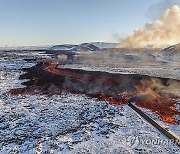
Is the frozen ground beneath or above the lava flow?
beneath

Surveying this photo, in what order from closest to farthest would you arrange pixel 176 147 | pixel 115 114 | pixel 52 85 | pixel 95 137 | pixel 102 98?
1. pixel 176 147
2. pixel 95 137
3. pixel 115 114
4. pixel 102 98
5. pixel 52 85

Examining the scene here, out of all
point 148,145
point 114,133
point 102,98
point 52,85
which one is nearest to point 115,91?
point 102,98

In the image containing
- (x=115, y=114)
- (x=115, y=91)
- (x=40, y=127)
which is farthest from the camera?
(x=115, y=91)

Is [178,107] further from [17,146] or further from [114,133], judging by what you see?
[17,146]

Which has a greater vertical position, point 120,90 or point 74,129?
point 120,90

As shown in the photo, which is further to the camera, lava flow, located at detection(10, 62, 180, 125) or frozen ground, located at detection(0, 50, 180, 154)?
lava flow, located at detection(10, 62, 180, 125)

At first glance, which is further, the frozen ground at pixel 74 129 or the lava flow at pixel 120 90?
the lava flow at pixel 120 90

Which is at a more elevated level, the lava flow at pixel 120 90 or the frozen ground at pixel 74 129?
the lava flow at pixel 120 90

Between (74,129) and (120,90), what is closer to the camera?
(74,129)
